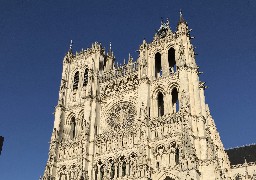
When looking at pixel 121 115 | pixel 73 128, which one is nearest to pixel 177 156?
pixel 121 115

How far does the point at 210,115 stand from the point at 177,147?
1329 centimetres

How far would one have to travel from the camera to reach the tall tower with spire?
30484 millimetres

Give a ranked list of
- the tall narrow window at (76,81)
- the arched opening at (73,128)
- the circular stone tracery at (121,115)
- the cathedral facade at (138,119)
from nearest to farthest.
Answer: the cathedral facade at (138,119)
the circular stone tracery at (121,115)
the arched opening at (73,128)
the tall narrow window at (76,81)

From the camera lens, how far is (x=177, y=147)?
30734mm

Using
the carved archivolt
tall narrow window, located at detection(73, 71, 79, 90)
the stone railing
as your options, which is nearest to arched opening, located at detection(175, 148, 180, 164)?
the carved archivolt

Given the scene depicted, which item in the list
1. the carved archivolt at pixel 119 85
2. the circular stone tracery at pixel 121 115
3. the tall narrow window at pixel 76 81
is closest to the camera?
the circular stone tracery at pixel 121 115

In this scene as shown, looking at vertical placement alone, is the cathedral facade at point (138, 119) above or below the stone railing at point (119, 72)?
below

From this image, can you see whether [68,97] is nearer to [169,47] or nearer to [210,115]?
[169,47]

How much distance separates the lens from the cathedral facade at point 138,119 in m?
30.5

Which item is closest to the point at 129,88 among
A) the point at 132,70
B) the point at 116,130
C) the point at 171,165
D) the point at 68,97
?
the point at 132,70

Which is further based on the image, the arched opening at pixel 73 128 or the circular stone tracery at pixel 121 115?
the arched opening at pixel 73 128

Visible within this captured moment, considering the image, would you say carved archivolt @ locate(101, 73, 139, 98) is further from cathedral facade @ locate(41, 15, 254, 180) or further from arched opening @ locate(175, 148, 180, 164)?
arched opening @ locate(175, 148, 180, 164)

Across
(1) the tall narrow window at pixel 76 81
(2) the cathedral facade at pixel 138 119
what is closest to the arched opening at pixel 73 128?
(2) the cathedral facade at pixel 138 119

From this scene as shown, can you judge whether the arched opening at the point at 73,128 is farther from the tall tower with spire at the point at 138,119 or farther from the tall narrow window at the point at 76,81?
the tall narrow window at the point at 76,81
